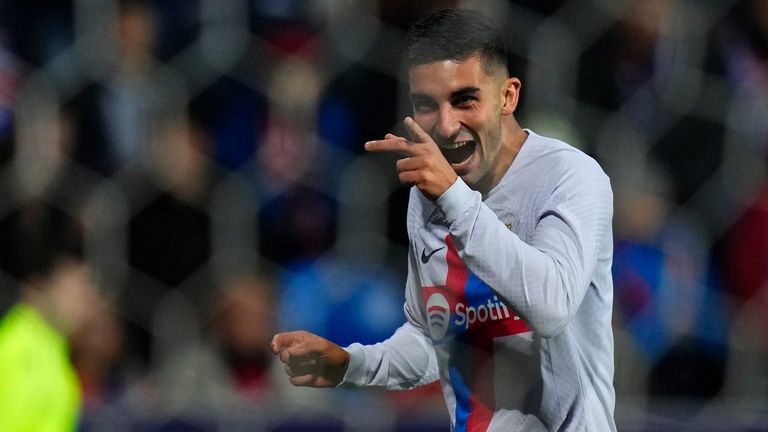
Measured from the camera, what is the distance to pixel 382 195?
1.49 metres

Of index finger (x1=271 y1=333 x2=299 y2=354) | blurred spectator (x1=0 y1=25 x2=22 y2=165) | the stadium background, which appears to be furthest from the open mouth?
blurred spectator (x1=0 y1=25 x2=22 y2=165)

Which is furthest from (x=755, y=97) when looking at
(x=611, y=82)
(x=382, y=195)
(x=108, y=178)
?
(x=108, y=178)

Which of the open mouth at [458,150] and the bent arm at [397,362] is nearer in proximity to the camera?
the open mouth at [458,150]

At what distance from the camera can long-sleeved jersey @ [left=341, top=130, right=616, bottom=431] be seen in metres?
0.90

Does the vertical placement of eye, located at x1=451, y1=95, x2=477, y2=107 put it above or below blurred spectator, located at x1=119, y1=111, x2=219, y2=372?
above

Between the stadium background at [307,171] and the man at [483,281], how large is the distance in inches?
13.9

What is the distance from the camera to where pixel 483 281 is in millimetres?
962

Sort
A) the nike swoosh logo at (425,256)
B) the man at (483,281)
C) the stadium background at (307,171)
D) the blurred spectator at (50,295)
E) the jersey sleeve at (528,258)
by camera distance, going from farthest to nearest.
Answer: the stadium background at (307,171)
the blurred spectator at (50,295)
the nike swoosh logo at (425,256)
the man at (483,281)
the jersey sleeve at (528,258)

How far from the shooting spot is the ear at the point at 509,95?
1.09 meters

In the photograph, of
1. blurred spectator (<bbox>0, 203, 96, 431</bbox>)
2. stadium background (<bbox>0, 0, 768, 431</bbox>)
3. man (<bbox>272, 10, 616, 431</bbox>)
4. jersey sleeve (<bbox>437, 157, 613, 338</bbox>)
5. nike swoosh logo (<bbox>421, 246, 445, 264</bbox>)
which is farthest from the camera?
stadium background (<bbox>0, 0, 768, 431</bbox>)

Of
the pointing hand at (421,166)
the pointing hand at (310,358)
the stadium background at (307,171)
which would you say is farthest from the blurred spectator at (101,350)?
the pointing hand at (421,166)

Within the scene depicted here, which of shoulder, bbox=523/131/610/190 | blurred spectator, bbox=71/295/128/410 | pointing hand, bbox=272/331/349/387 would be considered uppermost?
shoulder, bbox=523/131/610/190

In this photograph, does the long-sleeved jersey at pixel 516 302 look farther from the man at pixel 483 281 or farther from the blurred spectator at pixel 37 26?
the blurred spectator at pixel 37 26

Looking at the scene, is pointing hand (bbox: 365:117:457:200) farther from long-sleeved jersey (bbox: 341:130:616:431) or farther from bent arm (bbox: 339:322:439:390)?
bent arm (bbox: 339:322:439:390)
